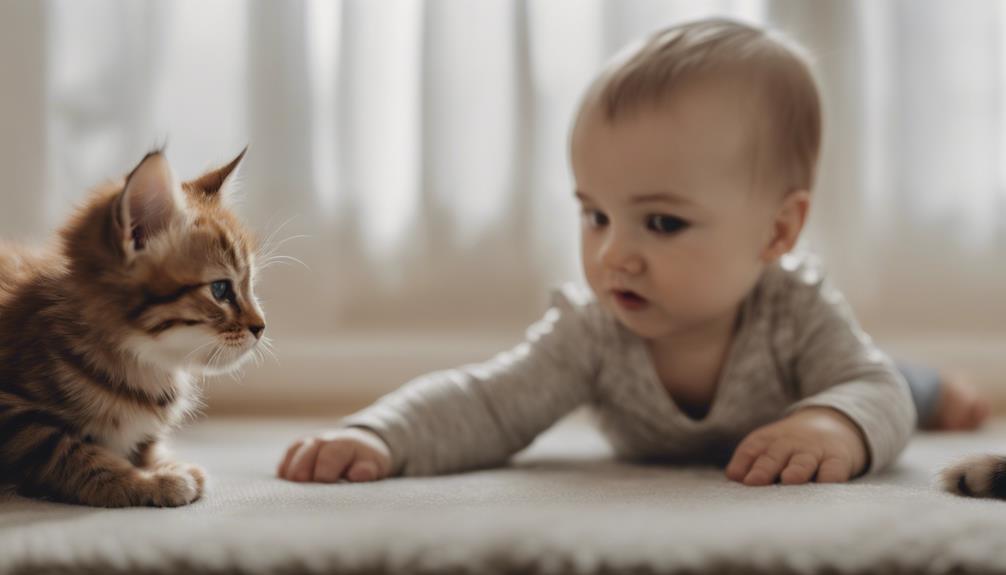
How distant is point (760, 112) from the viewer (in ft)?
3.64

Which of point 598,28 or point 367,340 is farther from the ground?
point 598,28

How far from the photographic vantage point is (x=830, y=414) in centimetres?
100

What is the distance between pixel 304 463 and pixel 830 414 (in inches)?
21.4

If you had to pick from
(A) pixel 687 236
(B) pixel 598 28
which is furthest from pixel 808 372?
(B) pixel 598 28

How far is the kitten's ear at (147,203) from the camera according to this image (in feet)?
2.56

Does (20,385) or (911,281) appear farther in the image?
(911,281)

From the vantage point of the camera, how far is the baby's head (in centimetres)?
108

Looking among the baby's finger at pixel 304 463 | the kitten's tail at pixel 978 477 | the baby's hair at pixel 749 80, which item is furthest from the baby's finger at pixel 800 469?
the baby's finger at pixel 304 463

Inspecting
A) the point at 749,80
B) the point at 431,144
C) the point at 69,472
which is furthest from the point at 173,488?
the point at 431,144

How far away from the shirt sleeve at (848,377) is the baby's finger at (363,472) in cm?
45

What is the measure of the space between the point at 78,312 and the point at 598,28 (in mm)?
1019

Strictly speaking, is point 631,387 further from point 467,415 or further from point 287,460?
point 287,460

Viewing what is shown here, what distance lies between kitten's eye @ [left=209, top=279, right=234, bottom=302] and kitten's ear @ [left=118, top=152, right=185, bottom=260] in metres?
0.07

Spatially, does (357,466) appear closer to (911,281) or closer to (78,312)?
(78,312)
